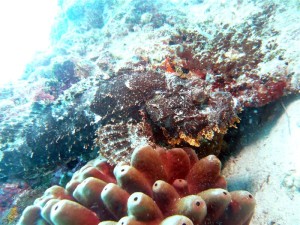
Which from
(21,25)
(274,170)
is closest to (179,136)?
(274,170)

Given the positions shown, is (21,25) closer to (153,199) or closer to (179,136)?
(179,136)

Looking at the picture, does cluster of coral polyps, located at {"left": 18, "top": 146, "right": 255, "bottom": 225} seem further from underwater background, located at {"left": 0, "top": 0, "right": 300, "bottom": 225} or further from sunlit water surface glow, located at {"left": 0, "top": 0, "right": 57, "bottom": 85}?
sunlit water surface glow, located at {"left": 0, "top": 0, "right": 57, "bottom": 85}

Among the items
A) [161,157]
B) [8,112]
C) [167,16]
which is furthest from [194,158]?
[167,16]

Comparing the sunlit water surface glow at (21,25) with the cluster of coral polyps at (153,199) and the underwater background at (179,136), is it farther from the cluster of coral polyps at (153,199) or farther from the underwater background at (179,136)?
the cluster of coral polyps at (153,199)

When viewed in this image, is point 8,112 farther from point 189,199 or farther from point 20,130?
point 189,199

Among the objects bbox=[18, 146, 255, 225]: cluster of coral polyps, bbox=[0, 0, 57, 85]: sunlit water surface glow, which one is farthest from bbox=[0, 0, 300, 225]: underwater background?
bbox=[0, 0, 57, 85]: sunlit water surface glow
